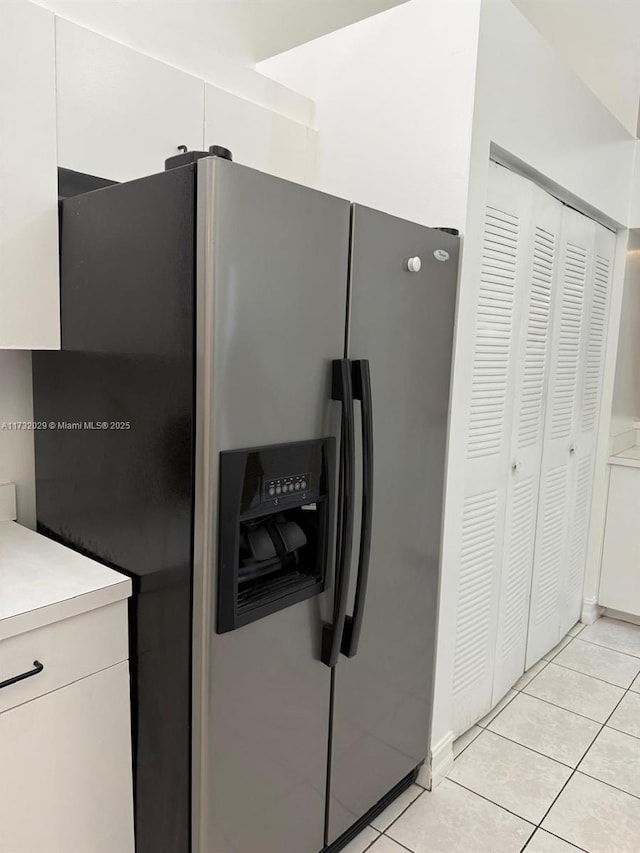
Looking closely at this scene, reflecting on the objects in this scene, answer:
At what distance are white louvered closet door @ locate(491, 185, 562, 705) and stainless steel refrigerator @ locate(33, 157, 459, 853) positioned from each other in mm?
672

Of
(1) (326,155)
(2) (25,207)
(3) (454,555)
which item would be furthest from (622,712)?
(2) (25,207)

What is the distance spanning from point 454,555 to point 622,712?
1.22 meters

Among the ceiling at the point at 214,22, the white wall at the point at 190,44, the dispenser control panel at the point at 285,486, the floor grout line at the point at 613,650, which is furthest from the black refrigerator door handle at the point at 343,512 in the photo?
the floor grout line at the point at 613,650

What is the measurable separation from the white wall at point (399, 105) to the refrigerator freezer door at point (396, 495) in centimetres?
24

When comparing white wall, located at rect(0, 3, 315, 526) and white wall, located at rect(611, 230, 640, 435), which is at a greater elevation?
white wall, located at rect(0, 3, 315, 526)

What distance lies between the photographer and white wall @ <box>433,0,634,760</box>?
5.91 ft

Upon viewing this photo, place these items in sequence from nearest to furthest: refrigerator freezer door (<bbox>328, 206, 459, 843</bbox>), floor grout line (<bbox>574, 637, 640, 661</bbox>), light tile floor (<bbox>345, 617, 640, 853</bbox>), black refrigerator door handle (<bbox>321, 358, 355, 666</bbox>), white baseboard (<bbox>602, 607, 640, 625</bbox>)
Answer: black refrigerator door handle (<bbox>321, 358, 355, 666</bbox>) → refrigerator freezer door (<bbox>328, 206, 459, 843</bbox>) → light tile floor (<bbox>345, 617, 640, 853</bbox>) → floor grout line (<bbox>574, 637, 640, 661</bbox>) → white baseboard (<bbox>602, 607, 640, 625</bbox>)

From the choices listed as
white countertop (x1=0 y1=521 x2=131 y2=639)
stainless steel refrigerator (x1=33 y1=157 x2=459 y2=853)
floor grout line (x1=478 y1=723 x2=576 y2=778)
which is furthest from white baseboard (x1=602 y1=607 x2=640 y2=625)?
white countertop (x1=0 y1=521 x2=131 y2=639)

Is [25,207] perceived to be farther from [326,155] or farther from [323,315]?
[326,155]

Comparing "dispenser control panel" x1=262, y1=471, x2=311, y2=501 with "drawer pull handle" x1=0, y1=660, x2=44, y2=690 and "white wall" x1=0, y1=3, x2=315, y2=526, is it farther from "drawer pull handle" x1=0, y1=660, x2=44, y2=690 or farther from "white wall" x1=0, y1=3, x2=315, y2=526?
"white wall" x1=0, y1=3, x2=315, y2=526

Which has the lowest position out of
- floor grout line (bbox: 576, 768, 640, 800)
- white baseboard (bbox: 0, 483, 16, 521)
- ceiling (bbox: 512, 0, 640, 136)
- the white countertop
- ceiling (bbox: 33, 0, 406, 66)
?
floor grout line (bbox: 576, 768, 640, 800)

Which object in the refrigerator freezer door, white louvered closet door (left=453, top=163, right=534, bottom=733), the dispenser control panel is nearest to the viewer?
the dispenser control panel

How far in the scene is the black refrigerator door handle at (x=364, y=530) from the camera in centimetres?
148

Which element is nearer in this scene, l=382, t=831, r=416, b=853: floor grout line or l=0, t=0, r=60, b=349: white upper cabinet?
l=0, t=0, r=60, b=349: white upper cabinet
